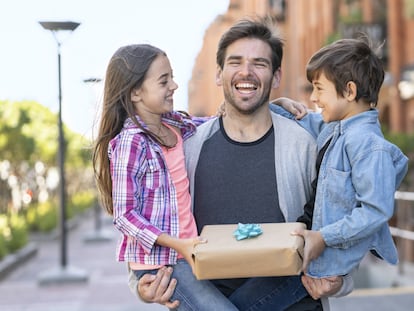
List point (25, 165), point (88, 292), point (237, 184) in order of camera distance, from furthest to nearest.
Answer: point (25, 165) → point (88, 292) → point (237, 184)

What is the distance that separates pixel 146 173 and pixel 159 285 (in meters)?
0.45

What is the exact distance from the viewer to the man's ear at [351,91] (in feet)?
11.3

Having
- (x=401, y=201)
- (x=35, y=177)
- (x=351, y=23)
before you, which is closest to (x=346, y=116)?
(x=401, y=201)

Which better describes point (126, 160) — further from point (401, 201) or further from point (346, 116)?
point (401, 201)

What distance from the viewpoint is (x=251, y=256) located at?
3.21 m

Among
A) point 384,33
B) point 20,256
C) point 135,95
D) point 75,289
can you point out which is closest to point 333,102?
point 135,95

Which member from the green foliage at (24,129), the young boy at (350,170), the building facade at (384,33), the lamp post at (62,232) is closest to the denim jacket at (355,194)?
the young boy at (350,170)

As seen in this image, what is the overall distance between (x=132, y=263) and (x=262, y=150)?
730 millimetres

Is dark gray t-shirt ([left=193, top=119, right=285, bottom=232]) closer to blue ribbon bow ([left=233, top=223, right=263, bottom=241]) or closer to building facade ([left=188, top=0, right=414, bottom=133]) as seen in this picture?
blue ribbon bow ([left=233, top=223, right=263, bottom=241])

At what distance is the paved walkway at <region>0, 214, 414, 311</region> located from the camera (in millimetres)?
11006

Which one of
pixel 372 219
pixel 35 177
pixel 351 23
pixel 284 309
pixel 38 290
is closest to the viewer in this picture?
pixel 372 219

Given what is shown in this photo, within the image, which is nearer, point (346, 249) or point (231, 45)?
point (346, 249)

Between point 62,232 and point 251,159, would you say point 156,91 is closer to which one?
point 251,159

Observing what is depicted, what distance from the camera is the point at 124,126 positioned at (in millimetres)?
3664
